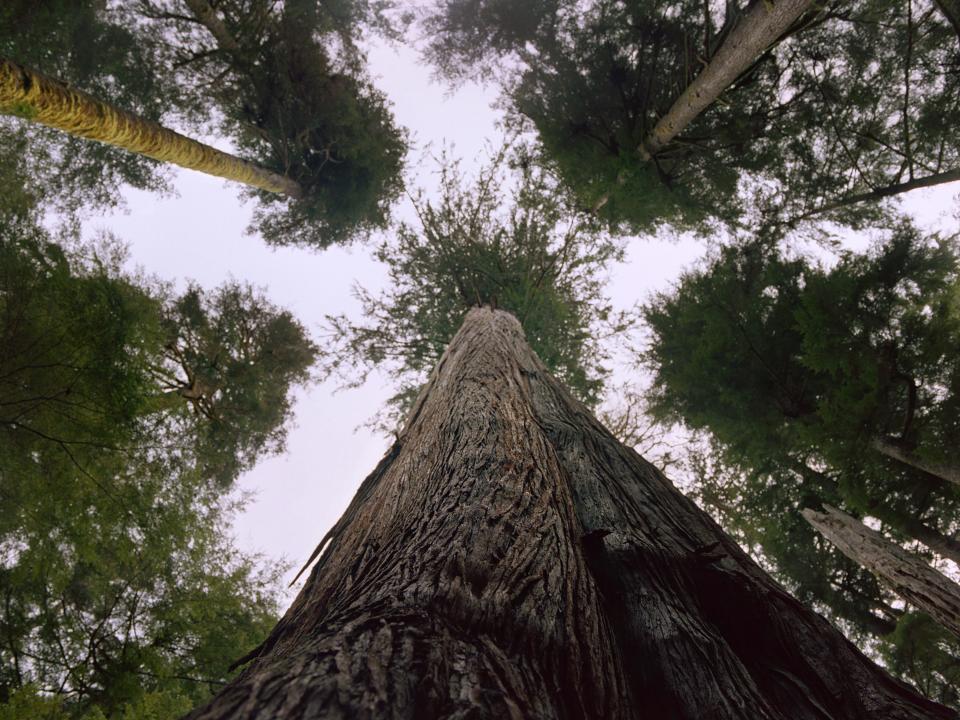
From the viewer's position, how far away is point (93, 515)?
512 cm

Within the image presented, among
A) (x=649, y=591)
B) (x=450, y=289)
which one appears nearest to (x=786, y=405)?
(x=450, y=289)

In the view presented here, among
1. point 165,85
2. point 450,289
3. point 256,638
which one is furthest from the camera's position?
point 450,289

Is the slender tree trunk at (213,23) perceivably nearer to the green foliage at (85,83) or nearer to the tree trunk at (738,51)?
the green foliage at (85,83)

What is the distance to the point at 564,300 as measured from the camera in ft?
32.9

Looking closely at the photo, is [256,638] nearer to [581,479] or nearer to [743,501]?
[581,479]

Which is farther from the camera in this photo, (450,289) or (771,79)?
(450,289)

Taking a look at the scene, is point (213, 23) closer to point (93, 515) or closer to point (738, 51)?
point (93, 515)

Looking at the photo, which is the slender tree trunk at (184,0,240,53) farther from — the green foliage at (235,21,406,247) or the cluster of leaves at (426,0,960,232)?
the cluster of leaves at (426,0,960,232)

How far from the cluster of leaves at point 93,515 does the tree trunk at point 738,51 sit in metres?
6.66

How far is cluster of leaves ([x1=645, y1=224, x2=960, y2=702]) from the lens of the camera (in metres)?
5.66

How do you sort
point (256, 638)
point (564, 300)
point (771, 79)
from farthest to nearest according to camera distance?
1. point (564, 300)
2. point (771, 79)
3. point (256, 638)

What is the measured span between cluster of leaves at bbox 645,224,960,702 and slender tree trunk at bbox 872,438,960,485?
55mm

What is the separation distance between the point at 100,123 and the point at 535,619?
697 cm

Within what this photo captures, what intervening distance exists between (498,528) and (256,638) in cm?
631
